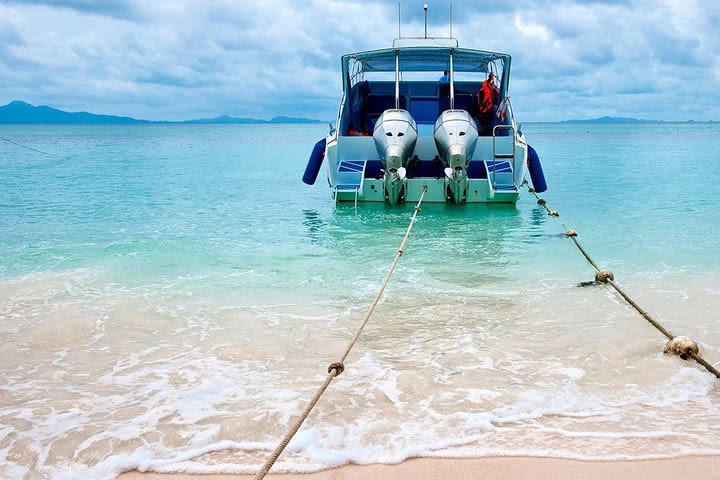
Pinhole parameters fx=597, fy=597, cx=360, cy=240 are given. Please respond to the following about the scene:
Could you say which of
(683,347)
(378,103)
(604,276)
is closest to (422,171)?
(378,103)

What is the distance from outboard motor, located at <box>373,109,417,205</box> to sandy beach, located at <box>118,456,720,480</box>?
8.48 m

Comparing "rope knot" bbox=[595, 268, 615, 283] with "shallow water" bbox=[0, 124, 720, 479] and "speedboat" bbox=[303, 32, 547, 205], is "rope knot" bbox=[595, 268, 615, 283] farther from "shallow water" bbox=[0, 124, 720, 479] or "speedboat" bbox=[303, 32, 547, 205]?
"speedboat" bbox=[303, 32, 547, 205]

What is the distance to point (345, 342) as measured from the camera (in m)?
5.10

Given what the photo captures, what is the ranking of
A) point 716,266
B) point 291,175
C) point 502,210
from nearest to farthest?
point 716,266 → point 502,210 → point 291,175

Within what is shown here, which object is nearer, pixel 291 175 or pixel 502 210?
pixel 502 210

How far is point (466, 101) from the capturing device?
1536 cm

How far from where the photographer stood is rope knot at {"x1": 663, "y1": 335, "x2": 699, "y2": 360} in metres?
4.14

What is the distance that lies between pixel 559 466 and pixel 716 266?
598 cm

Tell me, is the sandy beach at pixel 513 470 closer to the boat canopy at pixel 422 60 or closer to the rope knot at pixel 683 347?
the rope knot at pixel 683 347

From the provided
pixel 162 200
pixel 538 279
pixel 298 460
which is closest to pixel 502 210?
pixel 538 279

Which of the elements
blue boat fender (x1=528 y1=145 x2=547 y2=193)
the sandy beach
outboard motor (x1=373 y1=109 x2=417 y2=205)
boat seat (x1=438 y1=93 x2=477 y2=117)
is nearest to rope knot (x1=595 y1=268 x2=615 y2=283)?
the sandy beach

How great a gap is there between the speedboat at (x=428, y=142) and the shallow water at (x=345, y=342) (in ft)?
2.61

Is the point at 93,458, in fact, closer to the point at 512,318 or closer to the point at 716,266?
the point at 512,318

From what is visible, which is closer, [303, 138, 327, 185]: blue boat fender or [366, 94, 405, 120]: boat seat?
[303, 138, 327, 185]: blue boat fender
